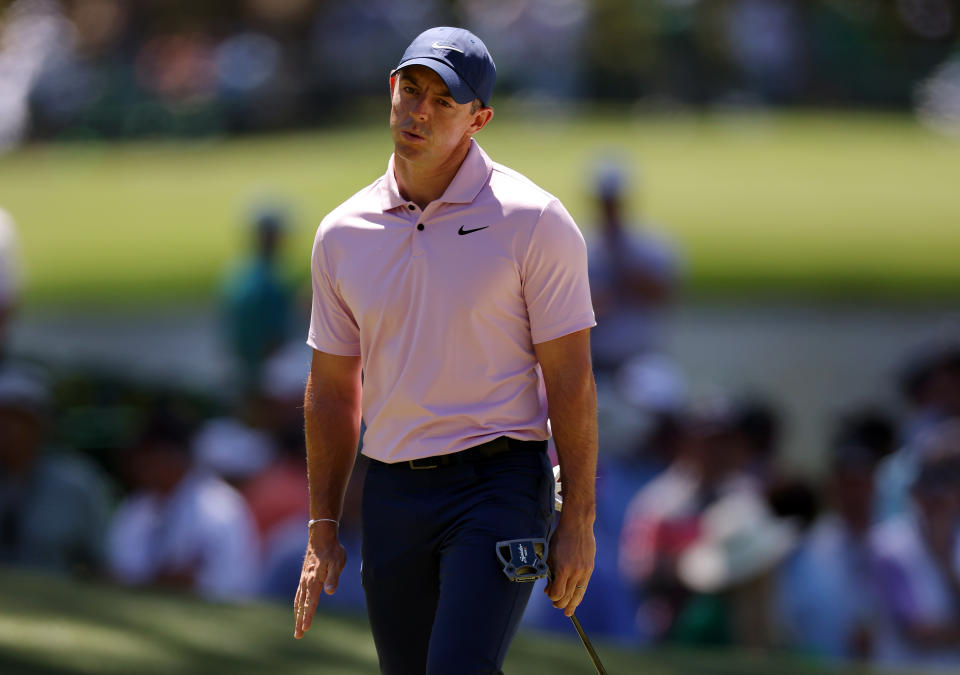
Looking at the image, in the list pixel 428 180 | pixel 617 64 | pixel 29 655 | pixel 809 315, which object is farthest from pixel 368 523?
pixel 617 64

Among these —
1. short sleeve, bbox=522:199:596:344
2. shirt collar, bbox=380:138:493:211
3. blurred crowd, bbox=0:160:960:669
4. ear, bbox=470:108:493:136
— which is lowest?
blurred crowd, bbox=0:160:960:669

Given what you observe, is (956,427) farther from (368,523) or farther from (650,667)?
(368,523)

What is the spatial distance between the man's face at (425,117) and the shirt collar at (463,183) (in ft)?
0.21

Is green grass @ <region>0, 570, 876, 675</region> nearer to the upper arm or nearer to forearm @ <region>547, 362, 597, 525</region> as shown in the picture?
the upper arm

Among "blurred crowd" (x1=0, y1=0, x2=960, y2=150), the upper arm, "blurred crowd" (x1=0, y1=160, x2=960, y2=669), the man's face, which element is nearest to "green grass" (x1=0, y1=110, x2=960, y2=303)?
"blurred crowd" (x1=0, y1=0, x2=960, y2=150)

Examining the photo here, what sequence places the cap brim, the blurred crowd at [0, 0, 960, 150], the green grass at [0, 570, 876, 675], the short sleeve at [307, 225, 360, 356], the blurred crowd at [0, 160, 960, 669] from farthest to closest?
1. the blurred crowd at [0, 0, 960, 150]
2. the blurred crowd at [0, 160, 960, 669]
3. the green grass at [0, 570, 876, 675]
4. the short sleeve at [307, 225, 360, 356]
5. the cap brim

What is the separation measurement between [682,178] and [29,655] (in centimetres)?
1601

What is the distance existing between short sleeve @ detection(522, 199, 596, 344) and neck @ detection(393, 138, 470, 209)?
0.81 ft

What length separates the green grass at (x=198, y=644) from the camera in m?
4.97

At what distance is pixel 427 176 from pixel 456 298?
30 centimetres

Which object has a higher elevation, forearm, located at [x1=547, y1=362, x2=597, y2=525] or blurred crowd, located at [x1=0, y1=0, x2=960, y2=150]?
forearm, located at [x1=547, y1=362, x2=597, y2=525]

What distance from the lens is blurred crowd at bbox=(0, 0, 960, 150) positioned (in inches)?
869

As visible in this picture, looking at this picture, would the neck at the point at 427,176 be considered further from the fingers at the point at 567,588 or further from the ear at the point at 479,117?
the fingers at the point at 567,588

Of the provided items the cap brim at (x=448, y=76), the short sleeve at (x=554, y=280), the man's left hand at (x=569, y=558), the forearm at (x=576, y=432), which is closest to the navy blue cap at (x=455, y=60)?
the cap brim at (x=448, y=76)
